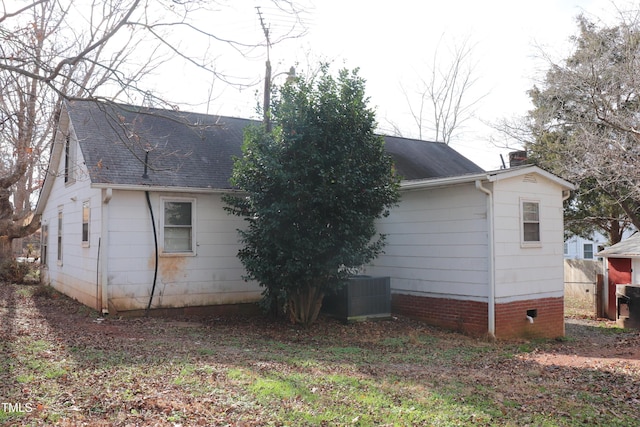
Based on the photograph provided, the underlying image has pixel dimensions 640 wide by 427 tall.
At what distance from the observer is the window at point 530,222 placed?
12227 millimetres

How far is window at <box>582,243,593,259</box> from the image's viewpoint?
114 feet

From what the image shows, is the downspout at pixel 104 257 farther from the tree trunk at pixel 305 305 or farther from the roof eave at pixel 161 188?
the tree trunk at pixel 305 305

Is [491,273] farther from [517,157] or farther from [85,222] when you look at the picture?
[85,222]

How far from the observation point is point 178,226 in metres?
12.7

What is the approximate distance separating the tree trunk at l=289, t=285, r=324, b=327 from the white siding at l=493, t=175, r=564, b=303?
377cm

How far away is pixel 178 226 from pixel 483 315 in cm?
707

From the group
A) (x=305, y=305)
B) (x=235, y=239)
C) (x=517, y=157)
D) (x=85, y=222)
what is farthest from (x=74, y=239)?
(x=517, y=157)

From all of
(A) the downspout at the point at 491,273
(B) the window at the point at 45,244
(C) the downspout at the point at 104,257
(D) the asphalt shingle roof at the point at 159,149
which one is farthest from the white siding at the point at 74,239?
(A) the downspout at the point at 491,273

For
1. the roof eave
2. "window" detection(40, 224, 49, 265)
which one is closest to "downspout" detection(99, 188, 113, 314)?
the roof eave

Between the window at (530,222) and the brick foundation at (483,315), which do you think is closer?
the brick foundation at (483,315)

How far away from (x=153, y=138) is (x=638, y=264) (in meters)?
14.4

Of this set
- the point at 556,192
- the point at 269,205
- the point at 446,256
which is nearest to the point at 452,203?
the point at 446,256

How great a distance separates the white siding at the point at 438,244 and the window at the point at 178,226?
4.65m

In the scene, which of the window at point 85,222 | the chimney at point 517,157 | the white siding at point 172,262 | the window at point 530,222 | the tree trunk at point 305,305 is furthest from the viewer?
the chimney at point 517,157
